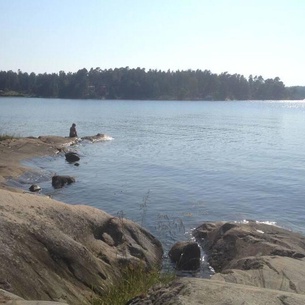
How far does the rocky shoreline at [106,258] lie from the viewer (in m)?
5.37

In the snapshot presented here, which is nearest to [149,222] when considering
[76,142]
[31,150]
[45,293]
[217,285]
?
[45,293]

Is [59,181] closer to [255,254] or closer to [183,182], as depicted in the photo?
[183,182]

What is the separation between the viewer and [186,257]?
1359cm

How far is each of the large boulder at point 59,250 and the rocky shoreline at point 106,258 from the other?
0.02 m

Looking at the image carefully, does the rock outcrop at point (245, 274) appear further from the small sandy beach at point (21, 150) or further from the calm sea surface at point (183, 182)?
the small sandy beach at point (21, 150)

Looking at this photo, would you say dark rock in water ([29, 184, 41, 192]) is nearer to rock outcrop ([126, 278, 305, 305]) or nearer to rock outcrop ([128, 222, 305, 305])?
rock outcrop ([128, 222, 305, 305])

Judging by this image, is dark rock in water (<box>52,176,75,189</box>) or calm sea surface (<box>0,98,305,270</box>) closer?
calm sea surface (<box>0,98,305,270</box>)

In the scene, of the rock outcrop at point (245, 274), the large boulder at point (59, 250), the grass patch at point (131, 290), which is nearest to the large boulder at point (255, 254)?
the rock outcrop at point (245, 274)

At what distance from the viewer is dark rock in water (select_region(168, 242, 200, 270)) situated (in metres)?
13.5

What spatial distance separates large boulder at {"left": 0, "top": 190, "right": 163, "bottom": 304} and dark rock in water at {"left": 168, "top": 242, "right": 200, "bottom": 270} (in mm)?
1110

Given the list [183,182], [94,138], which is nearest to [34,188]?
[183,182]

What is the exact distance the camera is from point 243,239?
13617 mm

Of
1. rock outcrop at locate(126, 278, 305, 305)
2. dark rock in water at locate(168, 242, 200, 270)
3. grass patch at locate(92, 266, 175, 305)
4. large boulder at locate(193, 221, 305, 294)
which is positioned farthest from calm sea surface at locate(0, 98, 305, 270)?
rock outcrop at locate(126, 278, 305, 305)

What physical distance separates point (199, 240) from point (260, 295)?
1097cm
